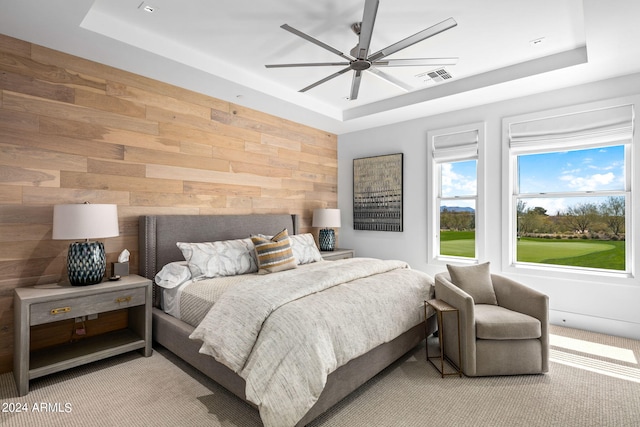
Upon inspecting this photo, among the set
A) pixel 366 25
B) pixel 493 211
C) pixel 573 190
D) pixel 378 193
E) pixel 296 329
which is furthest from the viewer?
pixel 378 193

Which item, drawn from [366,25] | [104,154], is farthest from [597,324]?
[104,154]

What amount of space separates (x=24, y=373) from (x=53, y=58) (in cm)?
247

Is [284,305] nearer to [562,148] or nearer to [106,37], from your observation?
[106,37]

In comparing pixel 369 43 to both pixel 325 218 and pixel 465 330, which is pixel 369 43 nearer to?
pixel 465 330

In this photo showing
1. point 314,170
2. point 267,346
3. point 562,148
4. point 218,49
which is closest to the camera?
point 267,346

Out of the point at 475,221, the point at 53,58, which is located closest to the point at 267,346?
the point at 53,58

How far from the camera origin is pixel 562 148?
3799 mm

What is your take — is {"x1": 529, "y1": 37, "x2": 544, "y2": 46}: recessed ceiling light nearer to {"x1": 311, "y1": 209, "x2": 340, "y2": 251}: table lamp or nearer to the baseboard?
the baseboard

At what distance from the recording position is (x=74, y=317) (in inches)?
101

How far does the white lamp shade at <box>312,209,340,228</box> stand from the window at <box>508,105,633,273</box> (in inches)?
91.3

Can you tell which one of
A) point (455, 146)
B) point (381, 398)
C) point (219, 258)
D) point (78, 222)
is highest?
point (455, 146)

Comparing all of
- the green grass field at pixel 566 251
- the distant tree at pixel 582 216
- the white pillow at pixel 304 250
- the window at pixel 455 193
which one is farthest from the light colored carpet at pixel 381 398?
the window at pixel 455 193

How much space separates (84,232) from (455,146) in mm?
4189

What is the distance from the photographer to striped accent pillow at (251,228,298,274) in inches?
130
